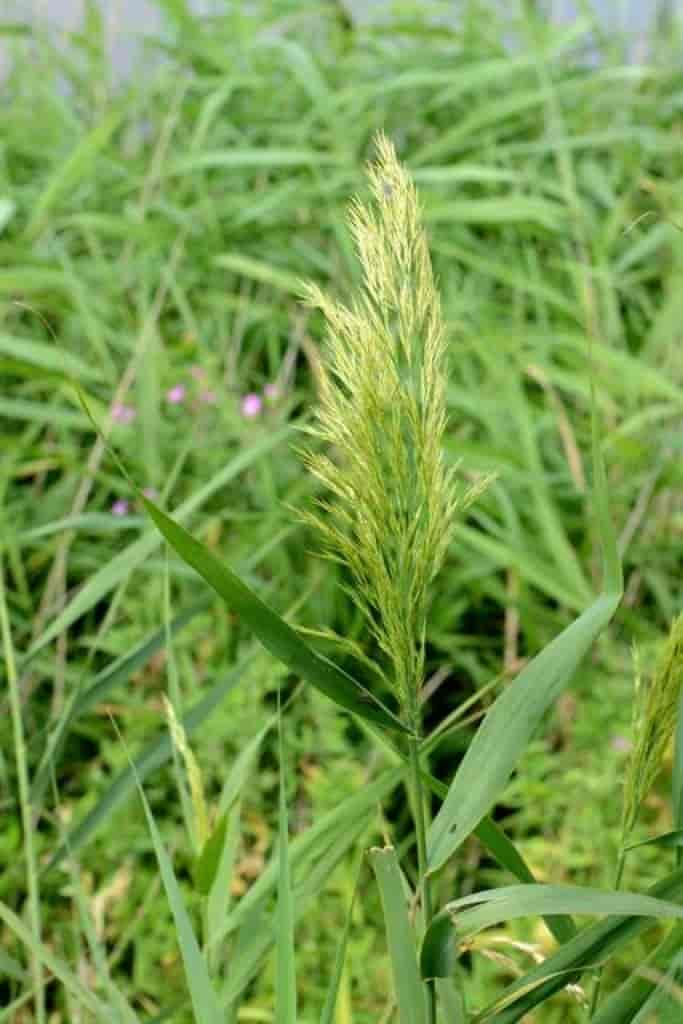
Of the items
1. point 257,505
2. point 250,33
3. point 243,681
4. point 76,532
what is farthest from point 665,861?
point 250,33

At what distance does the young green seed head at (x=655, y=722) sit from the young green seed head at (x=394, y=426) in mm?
A: 107

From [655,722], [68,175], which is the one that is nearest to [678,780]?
[655,722]

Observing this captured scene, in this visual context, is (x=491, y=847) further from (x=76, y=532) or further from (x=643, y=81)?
(x=643, y=81)

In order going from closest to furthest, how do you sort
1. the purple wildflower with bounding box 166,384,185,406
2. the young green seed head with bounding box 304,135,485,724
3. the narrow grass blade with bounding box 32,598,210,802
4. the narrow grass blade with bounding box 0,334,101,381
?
the young green seed head with bounding box 304,135,485,724
the narrow grass blade with bounding box 32,598,210,802
the narrow grass blade with bounding box 0,334,101,381
the purple wildflower with bounding box 166,384,185,406

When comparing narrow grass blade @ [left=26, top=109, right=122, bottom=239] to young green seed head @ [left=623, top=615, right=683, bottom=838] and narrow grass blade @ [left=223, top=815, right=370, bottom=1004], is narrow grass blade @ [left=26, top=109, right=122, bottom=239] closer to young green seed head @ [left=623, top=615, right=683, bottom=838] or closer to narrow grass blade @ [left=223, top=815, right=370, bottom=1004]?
narrow grass blade @ [left=223, top=815, right=370, bottom=1004]

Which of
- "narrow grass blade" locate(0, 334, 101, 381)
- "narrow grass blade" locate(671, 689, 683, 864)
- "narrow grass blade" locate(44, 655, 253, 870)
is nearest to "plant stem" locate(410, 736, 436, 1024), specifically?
"narrow grass blade" locate(671, 689, 683, 864)

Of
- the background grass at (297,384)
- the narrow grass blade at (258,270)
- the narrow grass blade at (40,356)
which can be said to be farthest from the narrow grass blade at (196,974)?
the narrow grass blade at (258,270)

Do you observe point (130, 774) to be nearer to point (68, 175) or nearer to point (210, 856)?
point (210, 856)

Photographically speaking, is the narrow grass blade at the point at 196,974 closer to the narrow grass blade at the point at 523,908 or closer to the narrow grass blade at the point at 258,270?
the narrow grass blade at the point at 523,908

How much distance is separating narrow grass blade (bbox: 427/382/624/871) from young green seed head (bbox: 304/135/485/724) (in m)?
0.06

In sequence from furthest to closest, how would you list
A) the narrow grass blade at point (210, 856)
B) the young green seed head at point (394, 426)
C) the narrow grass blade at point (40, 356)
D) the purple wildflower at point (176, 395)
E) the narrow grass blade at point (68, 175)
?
the narrow grass blade at point (68, 175)
the purple wildflower at point (176, 395)
the narrow grass blade at point (40, 356)
the narrow grass blade at point (210, 856)
the young green seed head at point (394, 426)

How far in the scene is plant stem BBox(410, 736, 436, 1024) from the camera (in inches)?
24.8

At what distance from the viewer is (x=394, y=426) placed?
59cm

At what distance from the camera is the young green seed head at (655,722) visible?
2.12ft
